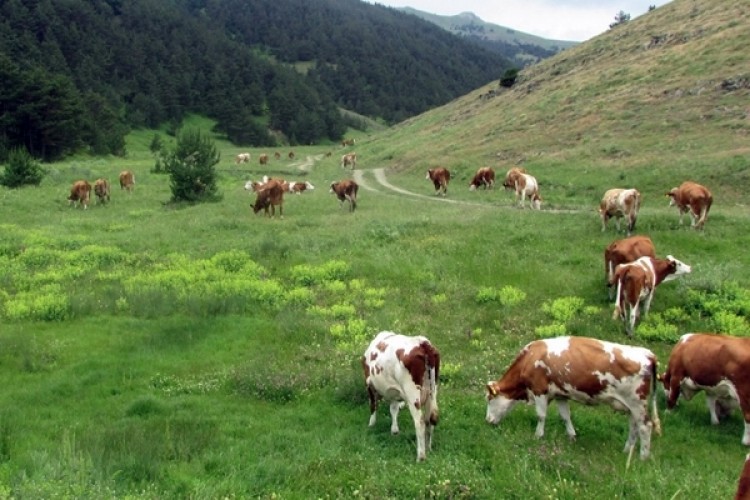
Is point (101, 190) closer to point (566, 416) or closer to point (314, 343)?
point (314, 343)

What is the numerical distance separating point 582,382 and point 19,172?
38574 mm

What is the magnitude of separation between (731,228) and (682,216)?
71.7 inches

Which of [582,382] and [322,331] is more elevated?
[582,382]

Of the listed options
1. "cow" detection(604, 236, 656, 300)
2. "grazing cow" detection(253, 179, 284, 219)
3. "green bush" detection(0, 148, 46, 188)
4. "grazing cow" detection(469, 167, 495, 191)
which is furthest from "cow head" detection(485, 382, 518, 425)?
"green bush" detection(0, 148, 46, 188)

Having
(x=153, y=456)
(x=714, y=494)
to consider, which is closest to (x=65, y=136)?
(x=153, y=456)

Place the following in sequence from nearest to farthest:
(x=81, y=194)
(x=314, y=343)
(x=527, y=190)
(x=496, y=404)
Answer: (x=496, y=404) → (x=314, y=343) → (x=527, y=190) → (x=81, y=194)

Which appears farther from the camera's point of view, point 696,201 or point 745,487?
point 696,201

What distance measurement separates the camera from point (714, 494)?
25.7 ft

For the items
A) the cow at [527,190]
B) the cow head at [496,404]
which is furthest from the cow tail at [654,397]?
the cow at [527,190]

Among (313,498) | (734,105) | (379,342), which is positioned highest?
(734,105)

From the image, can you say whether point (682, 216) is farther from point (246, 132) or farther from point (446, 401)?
point (246, 132)

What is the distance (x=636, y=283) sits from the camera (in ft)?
45.9

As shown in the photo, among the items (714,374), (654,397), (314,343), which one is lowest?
(314,343)

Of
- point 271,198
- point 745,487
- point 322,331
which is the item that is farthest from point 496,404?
point 271,198
